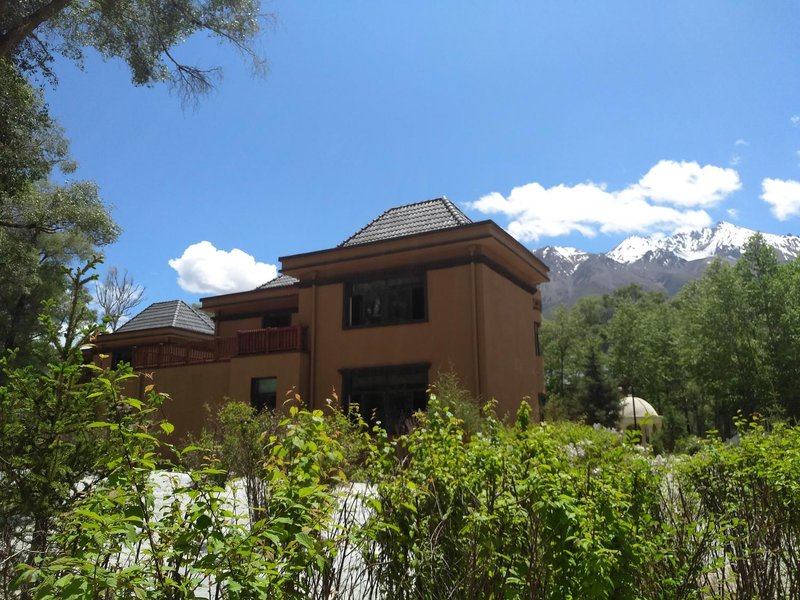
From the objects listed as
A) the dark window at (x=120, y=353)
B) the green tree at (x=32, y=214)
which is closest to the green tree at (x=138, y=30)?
the green tree at (x=32, y=214)

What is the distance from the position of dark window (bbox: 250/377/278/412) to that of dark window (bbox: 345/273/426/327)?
10.8 ft

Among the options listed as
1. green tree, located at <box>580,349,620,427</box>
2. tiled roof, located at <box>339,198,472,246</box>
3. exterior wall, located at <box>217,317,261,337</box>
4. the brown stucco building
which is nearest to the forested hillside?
green tree, located at <box>580,349,620,427</box>

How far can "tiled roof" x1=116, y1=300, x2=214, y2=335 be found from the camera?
26.7 meters

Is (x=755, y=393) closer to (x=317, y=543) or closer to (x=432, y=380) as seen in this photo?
(x=432, y=380)

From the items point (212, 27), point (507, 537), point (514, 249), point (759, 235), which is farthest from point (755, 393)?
point (507, 537)

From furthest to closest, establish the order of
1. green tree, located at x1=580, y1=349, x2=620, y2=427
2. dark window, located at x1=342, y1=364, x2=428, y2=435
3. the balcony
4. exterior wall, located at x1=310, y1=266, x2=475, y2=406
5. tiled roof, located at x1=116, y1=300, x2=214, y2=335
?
green tree, located at x1=580, y1=349, x2=620, y2=427
tiled roof, located at x1=116, y1=300, x2=214, y2=335
the balcony
dark window, located at x1=342, y1=364, x2=428, y2=435
exterior wall, located at x1=310, y1=266, x2=475, y2=406

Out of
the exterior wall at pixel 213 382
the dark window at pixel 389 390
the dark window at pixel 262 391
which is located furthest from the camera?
the dark window at pixel 262 391

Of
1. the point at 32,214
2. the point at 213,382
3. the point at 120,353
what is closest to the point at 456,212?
the point at 213,382

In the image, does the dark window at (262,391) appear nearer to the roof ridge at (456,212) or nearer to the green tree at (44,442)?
the roof ridge at (456,212)

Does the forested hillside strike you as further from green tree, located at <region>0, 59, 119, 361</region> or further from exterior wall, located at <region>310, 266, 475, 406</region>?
green tree, located at <region>0, 59, 119, 361</region>

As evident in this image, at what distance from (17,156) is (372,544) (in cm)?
1312

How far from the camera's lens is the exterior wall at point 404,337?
50.0 feet

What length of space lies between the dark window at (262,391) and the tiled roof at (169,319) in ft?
32.2

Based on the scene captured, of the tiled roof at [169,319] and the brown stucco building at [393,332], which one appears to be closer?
the brown stucco building at [393,332]
